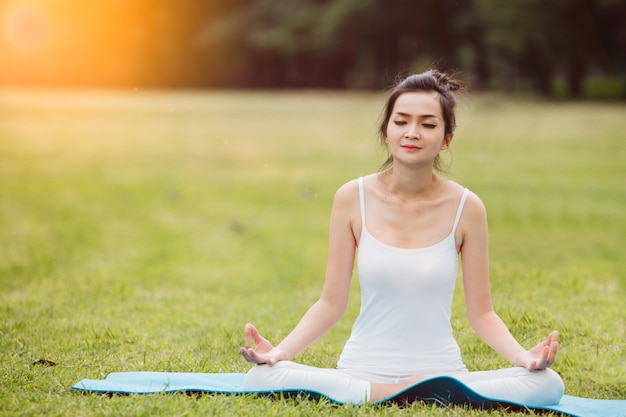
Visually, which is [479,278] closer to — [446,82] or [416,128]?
[416,128]

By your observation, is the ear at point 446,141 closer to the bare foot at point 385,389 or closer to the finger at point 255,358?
the bare foot at point 385,389

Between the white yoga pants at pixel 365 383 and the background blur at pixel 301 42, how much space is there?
34615 millimetres

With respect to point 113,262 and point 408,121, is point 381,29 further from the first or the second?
point 408,121

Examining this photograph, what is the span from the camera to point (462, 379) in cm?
441

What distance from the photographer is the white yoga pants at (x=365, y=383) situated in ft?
14.1

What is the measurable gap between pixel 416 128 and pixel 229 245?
7442mm

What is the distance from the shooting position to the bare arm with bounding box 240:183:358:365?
14.5ft

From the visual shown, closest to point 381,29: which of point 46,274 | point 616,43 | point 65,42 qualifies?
point 616,43

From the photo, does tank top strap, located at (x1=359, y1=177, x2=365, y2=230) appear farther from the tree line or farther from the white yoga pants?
the tree line

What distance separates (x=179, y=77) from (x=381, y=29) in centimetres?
1722

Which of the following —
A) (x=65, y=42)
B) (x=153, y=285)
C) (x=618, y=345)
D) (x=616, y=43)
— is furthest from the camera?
(x=65, y=42)

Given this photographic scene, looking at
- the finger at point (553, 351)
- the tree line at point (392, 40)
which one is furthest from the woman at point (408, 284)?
the tree line at point (392, 40)

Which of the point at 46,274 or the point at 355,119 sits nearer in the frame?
the point at 46,274

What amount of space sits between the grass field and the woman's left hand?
0.43 m
